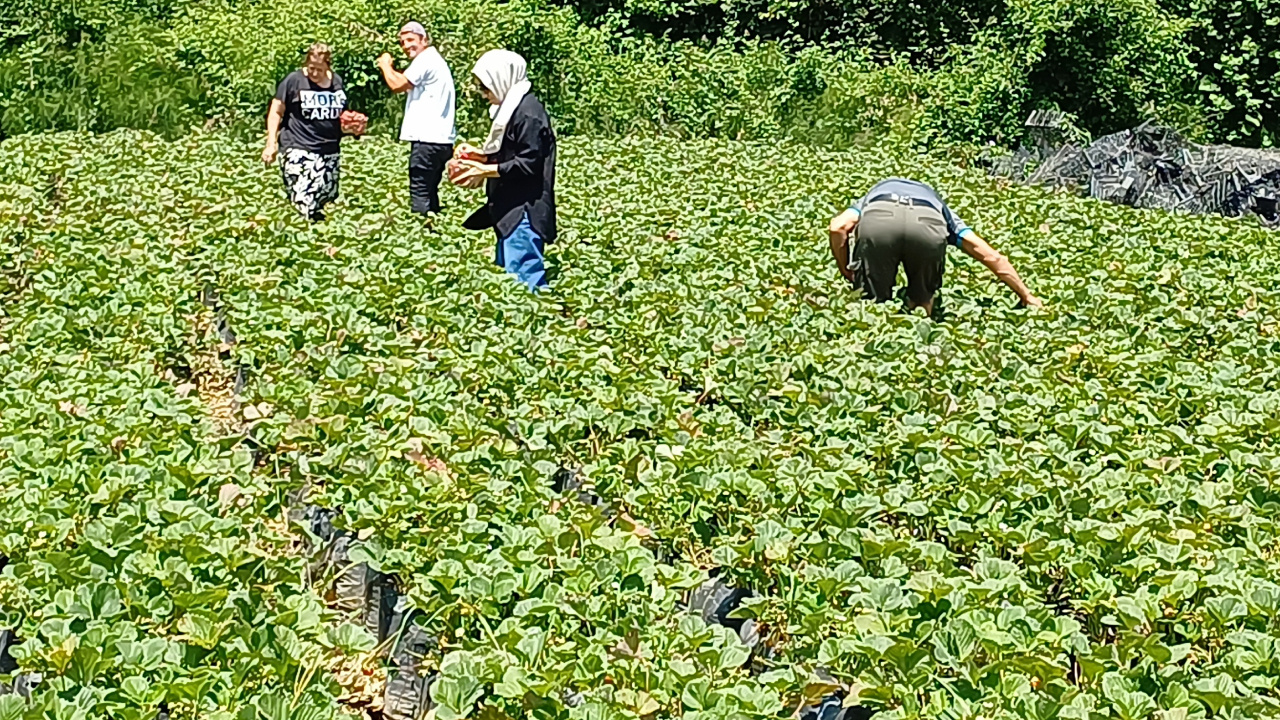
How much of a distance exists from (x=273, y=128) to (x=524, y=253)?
8.10 feet

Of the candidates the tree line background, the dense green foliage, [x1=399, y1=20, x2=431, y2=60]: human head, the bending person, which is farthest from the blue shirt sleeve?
the tree line background

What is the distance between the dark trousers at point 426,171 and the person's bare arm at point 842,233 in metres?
2.81

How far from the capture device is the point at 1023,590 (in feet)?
11.3

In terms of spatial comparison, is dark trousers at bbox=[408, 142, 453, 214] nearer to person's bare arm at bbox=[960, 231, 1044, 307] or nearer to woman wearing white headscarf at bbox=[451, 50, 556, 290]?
woman wearing white headscarf at bbox=[451, 50, 556, 290]

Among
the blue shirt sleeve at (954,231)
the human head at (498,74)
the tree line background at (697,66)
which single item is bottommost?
the tree line background at (697,66)

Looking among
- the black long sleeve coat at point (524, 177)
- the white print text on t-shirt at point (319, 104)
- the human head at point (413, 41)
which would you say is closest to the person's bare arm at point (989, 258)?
the black long sleeve coat at point (524, 177)

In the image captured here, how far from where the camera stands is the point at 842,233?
21.7ft

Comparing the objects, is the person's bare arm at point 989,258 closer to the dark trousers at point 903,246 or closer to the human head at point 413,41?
the dark trousers at point 903,246

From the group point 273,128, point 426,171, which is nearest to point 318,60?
point 273,128

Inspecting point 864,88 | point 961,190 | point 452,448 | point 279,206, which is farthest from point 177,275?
point 864,88

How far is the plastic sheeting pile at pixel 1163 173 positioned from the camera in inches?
491

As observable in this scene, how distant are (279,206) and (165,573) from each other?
5.65 m

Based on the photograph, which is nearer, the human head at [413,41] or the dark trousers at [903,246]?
the dark trousers at [903,246]

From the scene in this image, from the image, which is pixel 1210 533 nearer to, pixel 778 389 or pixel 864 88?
pixel 778 389
